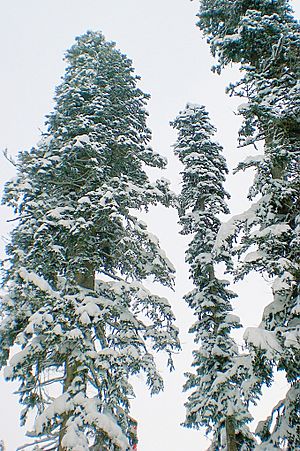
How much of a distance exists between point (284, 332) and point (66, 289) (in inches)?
219

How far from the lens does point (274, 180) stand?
9.40 m

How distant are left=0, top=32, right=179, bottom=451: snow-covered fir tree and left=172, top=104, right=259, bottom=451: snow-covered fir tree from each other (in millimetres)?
3049

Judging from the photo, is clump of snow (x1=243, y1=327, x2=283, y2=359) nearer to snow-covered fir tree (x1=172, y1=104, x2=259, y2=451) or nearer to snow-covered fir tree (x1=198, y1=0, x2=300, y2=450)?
snow-covered fir tree (x1=198, y1=0, x2=300, y2=450)

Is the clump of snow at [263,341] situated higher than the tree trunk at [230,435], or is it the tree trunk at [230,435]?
the clump of snow at [263,341]

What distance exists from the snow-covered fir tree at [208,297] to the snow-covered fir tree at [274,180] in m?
3.66

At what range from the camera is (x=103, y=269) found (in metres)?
12.9

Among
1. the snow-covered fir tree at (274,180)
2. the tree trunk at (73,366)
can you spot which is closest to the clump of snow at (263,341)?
the snow-covered fir tree at (274,180)

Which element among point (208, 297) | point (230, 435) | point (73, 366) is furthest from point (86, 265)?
point (230, 435)

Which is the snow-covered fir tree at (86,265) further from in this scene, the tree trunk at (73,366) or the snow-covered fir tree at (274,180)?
the snow-covered fir tree at (274,180)

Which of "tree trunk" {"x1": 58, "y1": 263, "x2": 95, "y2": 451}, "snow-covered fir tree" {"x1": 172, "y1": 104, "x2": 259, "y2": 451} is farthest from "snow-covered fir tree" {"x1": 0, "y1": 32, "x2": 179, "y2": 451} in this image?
"snow-covered fir tree" {"x1": 172, "y1": 104, "x2": 259, "y2": 451}

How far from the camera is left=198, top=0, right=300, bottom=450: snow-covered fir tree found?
26.1ft

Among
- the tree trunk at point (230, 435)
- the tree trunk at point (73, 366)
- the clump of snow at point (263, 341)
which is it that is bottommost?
→ the tree trunk at point (230, 435)

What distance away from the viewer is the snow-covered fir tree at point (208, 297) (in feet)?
43.0

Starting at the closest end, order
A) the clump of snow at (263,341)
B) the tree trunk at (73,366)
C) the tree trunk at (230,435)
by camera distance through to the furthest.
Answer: the clump of snow at (263,341)
the tree trunk at (73,366)
the tree trunk at (230,435)
